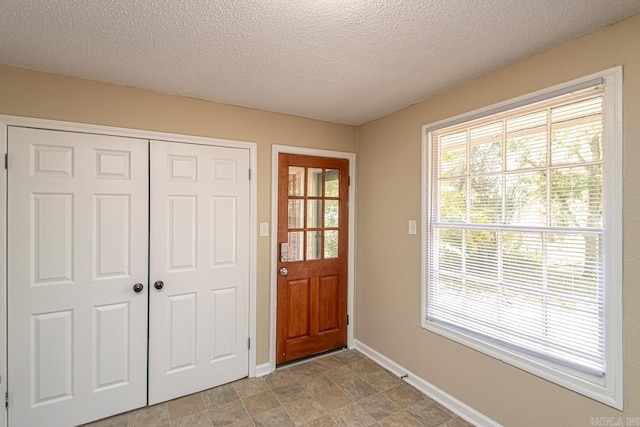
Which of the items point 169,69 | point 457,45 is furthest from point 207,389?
point 457,45

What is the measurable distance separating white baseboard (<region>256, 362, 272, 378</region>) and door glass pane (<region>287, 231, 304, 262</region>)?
0.95 metres

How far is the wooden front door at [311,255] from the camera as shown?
278 centimetres

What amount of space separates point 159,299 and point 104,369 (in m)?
0.56

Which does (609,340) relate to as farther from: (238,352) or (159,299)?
(159,299)

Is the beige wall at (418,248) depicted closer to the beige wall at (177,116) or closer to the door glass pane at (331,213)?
the door glass pane at (331,213)

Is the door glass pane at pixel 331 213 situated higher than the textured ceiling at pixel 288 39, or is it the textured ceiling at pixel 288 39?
the textured ceiling at pixel 288 39

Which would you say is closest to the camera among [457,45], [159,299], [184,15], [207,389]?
[184,15]

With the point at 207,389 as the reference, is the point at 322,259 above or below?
above

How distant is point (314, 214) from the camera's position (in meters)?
2.95

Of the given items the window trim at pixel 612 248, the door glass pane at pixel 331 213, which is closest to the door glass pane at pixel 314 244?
the door glass pane at pixel 331 213

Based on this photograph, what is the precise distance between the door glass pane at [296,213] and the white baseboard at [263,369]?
4.17ft

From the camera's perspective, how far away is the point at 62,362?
6.48 feet

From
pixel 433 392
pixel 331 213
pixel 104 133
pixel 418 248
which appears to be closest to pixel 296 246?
pixel 331 213

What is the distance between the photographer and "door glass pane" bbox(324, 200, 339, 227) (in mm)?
3014
